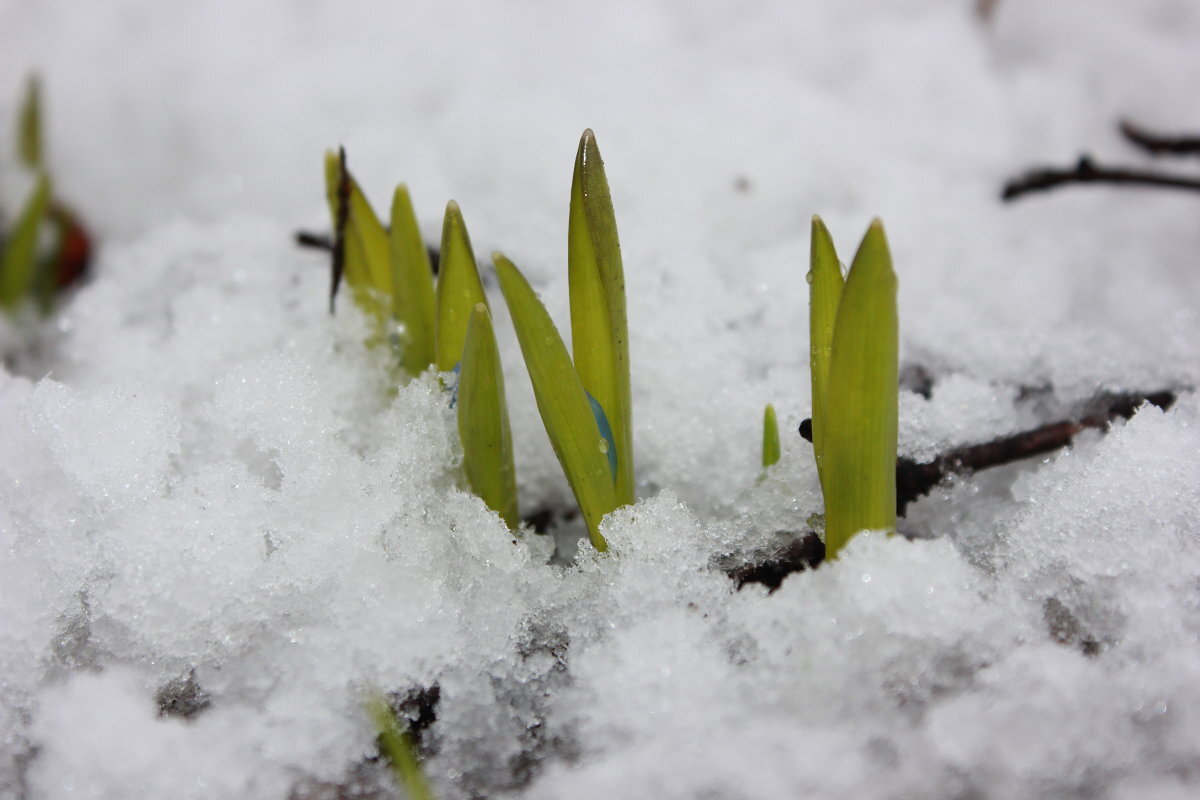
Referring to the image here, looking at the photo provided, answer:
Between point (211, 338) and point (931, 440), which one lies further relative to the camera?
point (211, 338)

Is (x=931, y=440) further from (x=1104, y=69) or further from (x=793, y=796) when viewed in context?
(x=1104, y=69)

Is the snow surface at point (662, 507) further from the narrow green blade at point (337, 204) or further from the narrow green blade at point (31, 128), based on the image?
the narrow green blade at point (31, 128)

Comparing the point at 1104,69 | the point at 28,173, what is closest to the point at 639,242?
the point at 1104,69

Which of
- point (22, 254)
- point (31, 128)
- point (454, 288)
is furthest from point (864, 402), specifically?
point (31, 128)

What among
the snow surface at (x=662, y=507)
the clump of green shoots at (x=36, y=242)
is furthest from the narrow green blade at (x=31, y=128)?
the snow surface at (x=662, y=507)

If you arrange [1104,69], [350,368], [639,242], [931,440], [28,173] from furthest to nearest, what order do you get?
[28,173] → [1104,69] → [639,242] → [350,368] → [931,440]

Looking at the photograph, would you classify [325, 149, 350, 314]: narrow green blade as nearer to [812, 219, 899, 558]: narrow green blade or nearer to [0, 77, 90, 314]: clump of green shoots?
[812, 219, 899, 558]: narrow green blade
